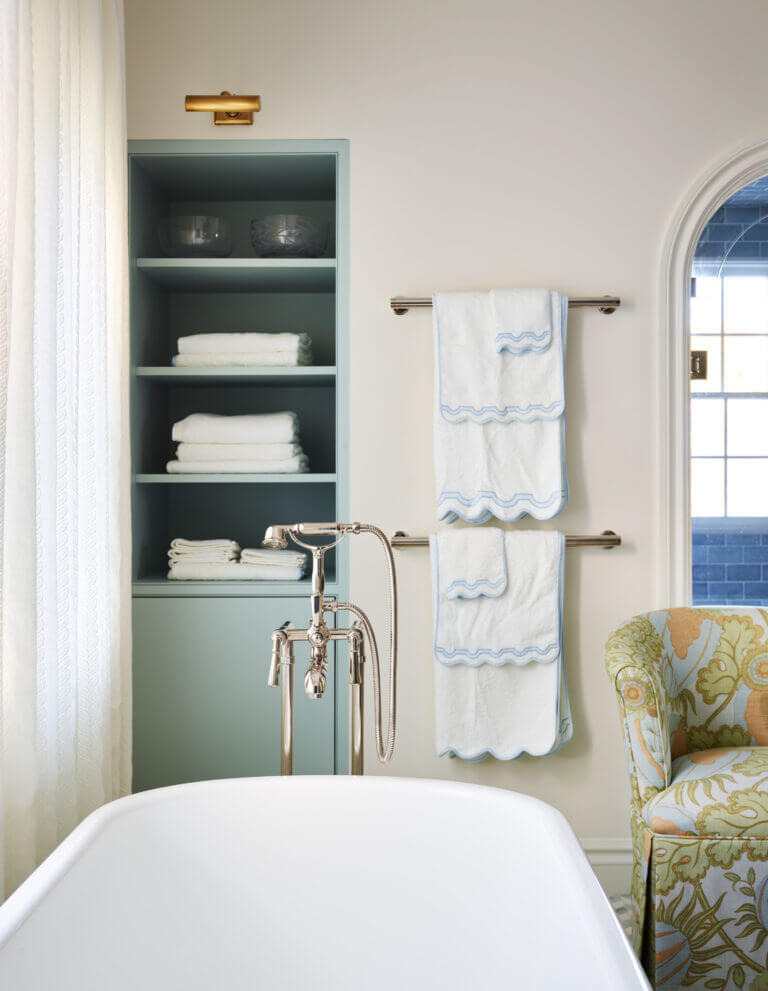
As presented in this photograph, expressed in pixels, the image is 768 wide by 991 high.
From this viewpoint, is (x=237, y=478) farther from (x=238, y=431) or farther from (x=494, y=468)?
(x=494, y=468)

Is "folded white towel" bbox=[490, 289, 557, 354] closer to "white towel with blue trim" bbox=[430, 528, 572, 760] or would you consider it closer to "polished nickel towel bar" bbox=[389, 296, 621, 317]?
"polished nickel towel bar" bbox=[389, 296, 621, 317]

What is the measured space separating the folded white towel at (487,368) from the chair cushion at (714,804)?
953 millimetres

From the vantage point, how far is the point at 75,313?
1695mm

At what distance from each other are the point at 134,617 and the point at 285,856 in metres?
1.01

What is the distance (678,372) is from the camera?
2264 mm

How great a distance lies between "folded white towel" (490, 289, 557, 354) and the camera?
7.12 feet

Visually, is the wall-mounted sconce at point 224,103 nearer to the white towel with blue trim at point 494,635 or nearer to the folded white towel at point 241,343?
the folded white towel at point 241,343

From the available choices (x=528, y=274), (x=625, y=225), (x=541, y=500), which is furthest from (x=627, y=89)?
(x=541, y=500)

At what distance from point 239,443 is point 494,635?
88cm

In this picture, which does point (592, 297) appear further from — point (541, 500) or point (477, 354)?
point (541, 500)

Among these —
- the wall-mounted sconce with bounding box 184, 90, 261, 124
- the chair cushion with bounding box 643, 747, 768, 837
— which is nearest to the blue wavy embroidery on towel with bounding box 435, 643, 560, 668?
the chair cushion with bounding box 643, 747, 768, 837

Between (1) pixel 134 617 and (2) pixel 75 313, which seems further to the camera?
(1) pixel 134 617

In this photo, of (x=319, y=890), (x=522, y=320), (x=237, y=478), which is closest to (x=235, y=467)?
(x=237, y=478)

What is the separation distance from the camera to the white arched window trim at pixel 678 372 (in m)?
2.24
